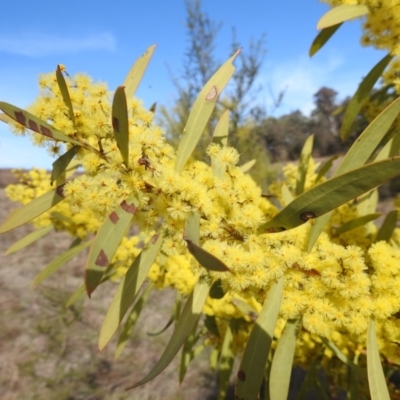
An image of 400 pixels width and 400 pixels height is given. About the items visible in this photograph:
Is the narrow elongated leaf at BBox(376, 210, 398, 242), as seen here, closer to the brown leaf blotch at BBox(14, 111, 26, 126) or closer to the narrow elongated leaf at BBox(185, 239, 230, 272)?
the narrow elongated leaf at BBox(185, 239, 230, 272)

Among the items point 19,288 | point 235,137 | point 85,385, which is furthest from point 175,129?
point 85,385

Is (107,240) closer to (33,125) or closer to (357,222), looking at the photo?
(33,125)

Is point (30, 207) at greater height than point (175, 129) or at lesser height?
lesser

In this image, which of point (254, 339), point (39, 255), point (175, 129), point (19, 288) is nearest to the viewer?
point (254, 339)

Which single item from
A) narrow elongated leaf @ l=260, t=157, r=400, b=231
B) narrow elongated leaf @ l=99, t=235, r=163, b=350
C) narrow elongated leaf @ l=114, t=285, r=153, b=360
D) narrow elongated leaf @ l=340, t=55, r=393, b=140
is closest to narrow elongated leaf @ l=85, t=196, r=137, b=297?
narrow elongated leaf @ l=99, t=235, r=163, b=350

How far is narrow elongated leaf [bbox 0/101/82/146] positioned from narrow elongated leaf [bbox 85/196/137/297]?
0.46 feet

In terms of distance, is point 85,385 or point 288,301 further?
point 85,385

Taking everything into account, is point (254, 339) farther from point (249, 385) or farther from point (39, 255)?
point (39, 255)

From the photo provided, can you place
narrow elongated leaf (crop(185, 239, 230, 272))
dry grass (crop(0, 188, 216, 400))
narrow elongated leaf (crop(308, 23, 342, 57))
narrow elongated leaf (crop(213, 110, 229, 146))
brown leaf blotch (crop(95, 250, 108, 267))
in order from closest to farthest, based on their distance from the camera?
narrow elongated leaf (crop(185, 239, 230, 272)), brown leaf blotch (crop(95, 250, 108, 267)), narrow elongated leaf (crop(213, 110, 229, 146)), narrow elongated leaf (crop(308, 23, 342, 57)), dry grass (crop(0, 188, 216, 400))

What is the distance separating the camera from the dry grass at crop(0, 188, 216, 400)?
2672 millimetres

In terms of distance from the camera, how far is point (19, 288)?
392cm

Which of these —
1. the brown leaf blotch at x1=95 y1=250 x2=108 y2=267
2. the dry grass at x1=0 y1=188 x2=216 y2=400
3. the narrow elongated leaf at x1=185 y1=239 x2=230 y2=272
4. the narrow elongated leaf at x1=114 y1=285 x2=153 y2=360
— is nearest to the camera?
the narrow elongated leaf at x1=185 y1=239 x2=230 y2=272

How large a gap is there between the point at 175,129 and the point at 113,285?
2.89m

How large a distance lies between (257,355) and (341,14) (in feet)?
2.38
